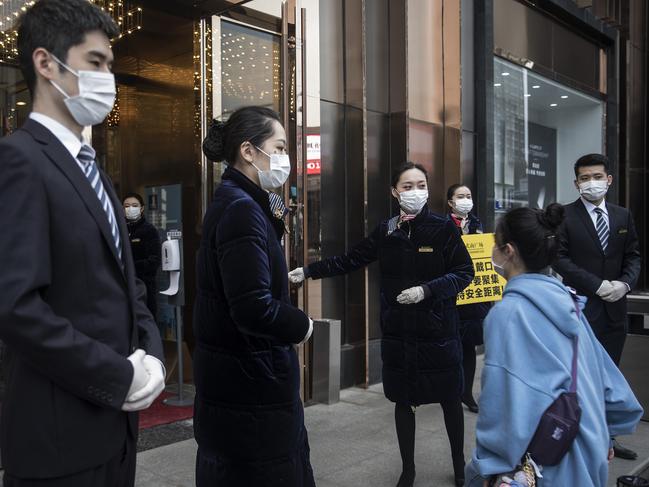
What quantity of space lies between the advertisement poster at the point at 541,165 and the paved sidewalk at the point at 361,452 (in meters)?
5.89

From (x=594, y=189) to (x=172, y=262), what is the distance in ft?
12.1

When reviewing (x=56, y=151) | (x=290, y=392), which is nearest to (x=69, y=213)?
(x=56, y=151)

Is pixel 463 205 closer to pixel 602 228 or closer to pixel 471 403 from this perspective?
pixel 602 228

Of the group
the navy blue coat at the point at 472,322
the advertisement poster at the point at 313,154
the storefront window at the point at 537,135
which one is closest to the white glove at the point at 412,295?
the navy blue coat at the point at 472,322

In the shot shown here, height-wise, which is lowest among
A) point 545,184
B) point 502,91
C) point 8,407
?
point 8,407

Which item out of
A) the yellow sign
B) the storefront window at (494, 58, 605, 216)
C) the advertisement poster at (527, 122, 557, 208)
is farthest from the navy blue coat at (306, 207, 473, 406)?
the advertisement poster at (527, 122, 557, 208)

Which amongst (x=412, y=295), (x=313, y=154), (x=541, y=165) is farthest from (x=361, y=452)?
(x=541, y=165)

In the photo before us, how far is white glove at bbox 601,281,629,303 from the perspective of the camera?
418 centimetres

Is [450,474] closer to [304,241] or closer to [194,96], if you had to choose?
[304,241]

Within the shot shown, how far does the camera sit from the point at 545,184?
36.4 feet

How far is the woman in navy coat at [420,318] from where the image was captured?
3691 mm

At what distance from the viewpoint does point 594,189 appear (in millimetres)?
4488

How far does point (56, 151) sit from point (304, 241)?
4176mm

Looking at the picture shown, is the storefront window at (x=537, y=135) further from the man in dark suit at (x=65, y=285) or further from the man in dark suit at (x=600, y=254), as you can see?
the man in dark suit at (x=65, y=285)
